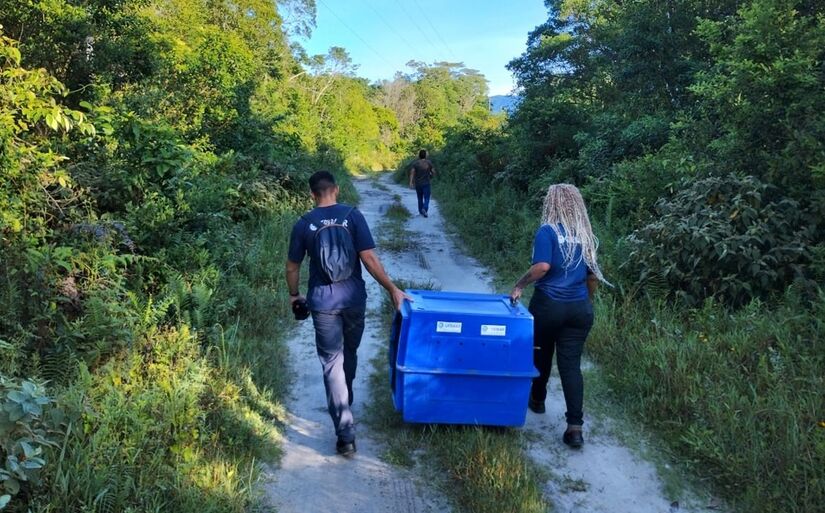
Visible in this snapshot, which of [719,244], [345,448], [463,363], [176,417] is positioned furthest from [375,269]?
[719,244]

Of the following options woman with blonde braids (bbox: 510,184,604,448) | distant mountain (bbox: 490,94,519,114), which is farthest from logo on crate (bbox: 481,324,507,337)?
distant mountain (bbox: 490,94,519,114)

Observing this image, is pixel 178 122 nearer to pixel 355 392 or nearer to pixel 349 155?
pixel 355 392

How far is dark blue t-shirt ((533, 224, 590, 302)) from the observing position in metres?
3.70

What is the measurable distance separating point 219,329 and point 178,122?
22.2ft

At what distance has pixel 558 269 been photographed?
372 centimetres

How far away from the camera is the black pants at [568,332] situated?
375cm

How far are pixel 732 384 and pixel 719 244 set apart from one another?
5.65 ft

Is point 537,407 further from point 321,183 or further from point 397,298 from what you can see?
point 321,183

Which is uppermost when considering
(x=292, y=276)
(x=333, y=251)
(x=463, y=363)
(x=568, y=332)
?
(x=333, y=251)

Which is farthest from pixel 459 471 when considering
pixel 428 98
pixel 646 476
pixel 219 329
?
pixel 428 98

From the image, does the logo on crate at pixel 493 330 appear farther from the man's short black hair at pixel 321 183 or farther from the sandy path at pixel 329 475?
the man's short black hair at pixel 321 183

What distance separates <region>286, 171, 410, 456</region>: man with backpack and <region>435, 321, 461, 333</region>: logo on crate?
0.38 metres

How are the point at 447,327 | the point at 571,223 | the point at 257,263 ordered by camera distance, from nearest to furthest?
1. the point at 447,327
2. the point at 571,223
3. the point at 257,263

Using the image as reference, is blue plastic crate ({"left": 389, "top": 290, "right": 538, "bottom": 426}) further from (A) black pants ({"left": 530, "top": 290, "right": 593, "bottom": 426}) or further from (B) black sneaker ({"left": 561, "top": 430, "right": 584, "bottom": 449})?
(B) black sneaker ({"left": 561, "top": 430, "right": 584, "bottom": 449})
